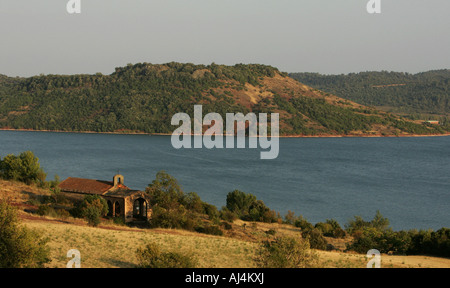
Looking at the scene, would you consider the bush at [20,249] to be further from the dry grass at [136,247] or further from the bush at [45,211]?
the bush at [45,211]

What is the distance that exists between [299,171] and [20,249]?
83.0 m

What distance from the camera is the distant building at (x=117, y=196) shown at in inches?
1494

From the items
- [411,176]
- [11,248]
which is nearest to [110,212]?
[11,248]

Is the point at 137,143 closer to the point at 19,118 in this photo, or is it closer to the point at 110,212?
the point at 19,118

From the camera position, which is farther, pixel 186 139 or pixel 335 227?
pixel 186 139

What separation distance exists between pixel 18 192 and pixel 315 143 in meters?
124

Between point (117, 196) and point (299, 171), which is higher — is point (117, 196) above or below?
above

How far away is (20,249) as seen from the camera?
19656mm

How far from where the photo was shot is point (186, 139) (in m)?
160

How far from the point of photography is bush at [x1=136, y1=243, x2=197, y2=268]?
1952 cm
